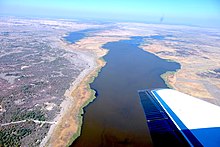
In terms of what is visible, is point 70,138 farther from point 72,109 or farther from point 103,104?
point 103,104

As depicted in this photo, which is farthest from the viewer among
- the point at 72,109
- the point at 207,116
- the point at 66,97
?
the point at 66,97

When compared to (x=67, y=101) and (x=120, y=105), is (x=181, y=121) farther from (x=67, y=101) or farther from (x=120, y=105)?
(x=67, y=101)

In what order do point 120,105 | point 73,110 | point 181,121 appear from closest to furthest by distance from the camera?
1. point 181,121
2. point 73,110
3. point 120,105

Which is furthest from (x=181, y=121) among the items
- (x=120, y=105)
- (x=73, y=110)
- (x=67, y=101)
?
(x=67, y=101)

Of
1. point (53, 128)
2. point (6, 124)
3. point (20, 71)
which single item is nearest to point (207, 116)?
point (53, 128)

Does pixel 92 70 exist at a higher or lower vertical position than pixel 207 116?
lower

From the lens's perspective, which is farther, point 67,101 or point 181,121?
point 67,101

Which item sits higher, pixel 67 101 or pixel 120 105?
pixel 120 105
